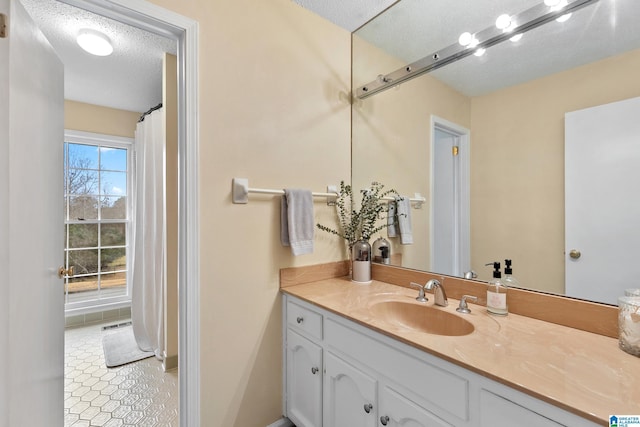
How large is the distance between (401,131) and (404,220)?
55 centimetres

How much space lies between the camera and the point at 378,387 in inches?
39.9

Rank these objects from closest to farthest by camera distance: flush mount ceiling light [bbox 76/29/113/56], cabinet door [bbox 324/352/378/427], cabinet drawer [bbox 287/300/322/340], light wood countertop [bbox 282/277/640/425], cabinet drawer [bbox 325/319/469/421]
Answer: light wood countertop [bbox 282/277/640/425]
cabinet drawer [bbox 325/319/469/421]
cabinet door [bbox 324/352/378/427]
cabinet drawer [bbox 287/300/322/340]
flush mount ceiling light [bbox 76/29/113/56]

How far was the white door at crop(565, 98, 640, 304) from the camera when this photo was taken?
0.94 meters

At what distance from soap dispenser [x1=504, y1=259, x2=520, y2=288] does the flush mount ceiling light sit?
8.84ft

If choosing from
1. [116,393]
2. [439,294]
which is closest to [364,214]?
[439,294]

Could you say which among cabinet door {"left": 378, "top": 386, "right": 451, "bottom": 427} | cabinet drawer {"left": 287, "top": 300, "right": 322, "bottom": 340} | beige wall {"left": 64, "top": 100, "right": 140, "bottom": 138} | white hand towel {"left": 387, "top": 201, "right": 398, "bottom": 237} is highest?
beige wall {"left": 64, "top": 100, "right": 140, "bottom": 138}

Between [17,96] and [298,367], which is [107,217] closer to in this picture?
[17,96]

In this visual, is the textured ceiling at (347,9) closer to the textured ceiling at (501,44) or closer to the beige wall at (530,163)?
the textured ceiling at (501,44)

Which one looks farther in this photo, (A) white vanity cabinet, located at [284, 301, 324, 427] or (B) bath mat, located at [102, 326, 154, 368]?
(B) bath mat, located at [102, 326, 154, 368]

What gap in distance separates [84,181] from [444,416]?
12.9 feet

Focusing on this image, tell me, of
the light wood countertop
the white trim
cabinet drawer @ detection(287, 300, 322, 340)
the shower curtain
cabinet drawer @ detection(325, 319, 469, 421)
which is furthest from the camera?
the white trim

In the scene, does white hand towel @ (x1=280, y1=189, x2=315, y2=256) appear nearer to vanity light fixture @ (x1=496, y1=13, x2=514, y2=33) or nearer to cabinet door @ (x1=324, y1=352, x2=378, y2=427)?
cabinet door @ (x1=324, y1=352, x2=378, y2=427)

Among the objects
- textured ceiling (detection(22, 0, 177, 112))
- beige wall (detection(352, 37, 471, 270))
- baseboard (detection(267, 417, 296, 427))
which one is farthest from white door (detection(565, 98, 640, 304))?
textured ceiling (detection(22, 0, 177, 112))

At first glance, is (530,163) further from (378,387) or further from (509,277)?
(378,387)
